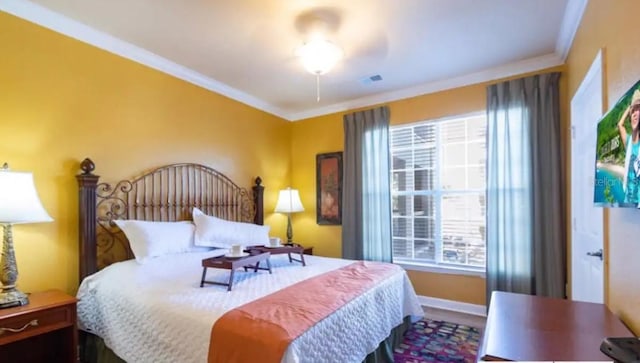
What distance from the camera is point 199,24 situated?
2518mm

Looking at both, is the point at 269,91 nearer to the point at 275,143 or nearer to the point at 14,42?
the point at 275,143

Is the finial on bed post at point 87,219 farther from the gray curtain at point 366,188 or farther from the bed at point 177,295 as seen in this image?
the gray curtain at point 366,188

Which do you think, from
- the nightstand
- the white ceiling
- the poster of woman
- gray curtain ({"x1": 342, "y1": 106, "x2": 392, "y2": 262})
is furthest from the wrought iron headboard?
the poster of woman

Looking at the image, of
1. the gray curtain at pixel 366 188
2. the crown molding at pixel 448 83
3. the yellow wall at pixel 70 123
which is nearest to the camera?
the yellow wall at pixel 70 123

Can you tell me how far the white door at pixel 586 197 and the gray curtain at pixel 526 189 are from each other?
0.88 feet

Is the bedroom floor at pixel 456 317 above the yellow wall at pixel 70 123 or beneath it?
beneath

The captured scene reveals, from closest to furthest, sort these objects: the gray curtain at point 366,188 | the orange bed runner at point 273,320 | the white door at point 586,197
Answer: the orange bed runner at point 273,320 → the white door at point 586,197 → the gray curtain at point 366,188

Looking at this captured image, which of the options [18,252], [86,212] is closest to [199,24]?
[86,212]

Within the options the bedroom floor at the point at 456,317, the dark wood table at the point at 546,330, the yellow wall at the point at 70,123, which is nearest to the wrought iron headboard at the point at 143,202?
the yellow wall at the point at 70,123

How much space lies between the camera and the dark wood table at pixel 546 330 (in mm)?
1031

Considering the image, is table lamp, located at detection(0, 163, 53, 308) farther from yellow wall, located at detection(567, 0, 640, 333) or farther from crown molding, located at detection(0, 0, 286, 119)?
yellow wall, located at detection(567, 0, 640, 333)

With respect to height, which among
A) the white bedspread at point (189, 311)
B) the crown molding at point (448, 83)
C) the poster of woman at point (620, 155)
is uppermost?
the crown molding at point (448, 83)

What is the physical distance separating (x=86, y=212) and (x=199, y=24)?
1704 mm

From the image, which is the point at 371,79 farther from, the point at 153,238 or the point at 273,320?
the point at 273,320
